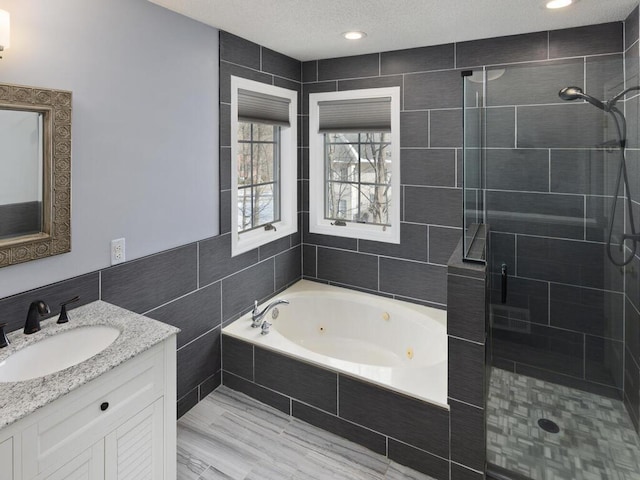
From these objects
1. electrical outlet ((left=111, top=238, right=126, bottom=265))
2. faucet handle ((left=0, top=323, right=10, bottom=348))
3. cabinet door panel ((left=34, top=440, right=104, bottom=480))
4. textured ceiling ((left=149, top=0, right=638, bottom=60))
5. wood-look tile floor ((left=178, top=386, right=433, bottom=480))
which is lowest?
wood-look tile floor ((left=178, top=386, right=433, bottom=480))

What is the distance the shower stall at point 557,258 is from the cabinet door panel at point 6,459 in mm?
1888

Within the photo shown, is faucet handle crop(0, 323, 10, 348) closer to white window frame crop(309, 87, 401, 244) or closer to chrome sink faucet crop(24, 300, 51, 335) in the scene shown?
chrome sink faucet crop(24, 300, 51, 335)

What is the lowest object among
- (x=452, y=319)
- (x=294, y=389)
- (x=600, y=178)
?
(x=294, y=389)

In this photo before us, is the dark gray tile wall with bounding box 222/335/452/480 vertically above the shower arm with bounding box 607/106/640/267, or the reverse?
the shower arm with bounding box 607/106/640/267

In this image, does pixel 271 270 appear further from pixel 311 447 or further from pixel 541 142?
pixel 541 142

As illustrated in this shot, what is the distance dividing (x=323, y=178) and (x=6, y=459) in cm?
297

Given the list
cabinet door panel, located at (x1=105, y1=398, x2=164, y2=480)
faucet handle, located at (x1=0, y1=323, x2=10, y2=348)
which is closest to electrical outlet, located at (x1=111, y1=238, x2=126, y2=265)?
faucet handle, located at (x1=0, y1=323, x2=10, y2=348)

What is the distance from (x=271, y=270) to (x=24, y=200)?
194cm

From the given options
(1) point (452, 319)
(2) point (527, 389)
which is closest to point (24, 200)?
(1) point (452, 319)

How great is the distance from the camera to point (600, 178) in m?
1.82

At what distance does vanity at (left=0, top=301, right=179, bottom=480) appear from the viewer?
1245mm

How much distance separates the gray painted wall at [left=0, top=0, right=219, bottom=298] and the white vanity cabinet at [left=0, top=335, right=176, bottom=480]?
642 mm

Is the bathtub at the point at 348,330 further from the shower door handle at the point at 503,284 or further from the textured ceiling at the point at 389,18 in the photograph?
the textured ceiling at the point at 389,18

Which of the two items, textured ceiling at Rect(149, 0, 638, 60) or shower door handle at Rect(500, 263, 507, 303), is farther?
textured ceiling at Rect(149, 0, 638, 60)
